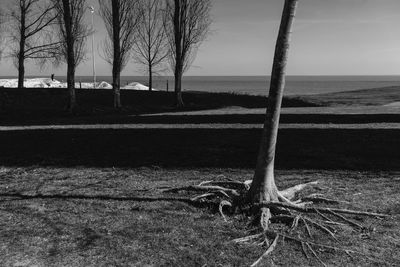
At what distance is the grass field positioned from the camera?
556 centimetres

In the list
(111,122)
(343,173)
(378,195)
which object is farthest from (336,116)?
(378,195)

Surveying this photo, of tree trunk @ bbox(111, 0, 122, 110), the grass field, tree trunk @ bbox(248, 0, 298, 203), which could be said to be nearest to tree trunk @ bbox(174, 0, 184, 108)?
tree trunk @ bbox(111, 0, 122, 110)

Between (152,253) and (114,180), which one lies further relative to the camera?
(114,180)

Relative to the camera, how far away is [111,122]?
18.9 m

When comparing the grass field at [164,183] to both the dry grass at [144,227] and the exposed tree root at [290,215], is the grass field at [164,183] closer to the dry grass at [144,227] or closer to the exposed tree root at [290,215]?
the dry grass at [144,227]

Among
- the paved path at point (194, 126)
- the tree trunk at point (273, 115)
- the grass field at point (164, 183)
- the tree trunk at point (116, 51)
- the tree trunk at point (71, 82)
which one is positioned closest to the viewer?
the grass field at point (164, 183)

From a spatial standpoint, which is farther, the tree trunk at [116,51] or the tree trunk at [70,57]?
the tree trunk at [116,51]

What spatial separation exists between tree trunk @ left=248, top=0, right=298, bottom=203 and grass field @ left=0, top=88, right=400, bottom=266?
511 mm

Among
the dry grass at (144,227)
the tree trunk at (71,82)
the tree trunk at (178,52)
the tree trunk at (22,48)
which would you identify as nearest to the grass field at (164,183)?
the dry grass at (144,227)

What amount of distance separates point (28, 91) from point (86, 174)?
22.1 m

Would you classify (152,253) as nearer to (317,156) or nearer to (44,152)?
(317,156)

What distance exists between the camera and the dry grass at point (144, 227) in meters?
5.39

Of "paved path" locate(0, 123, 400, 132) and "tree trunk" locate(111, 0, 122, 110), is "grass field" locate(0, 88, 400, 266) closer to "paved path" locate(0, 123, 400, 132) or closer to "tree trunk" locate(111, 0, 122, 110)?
"paved path" locate(0, 123, 400, 132)

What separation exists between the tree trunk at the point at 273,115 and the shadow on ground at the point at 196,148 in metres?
3.27
